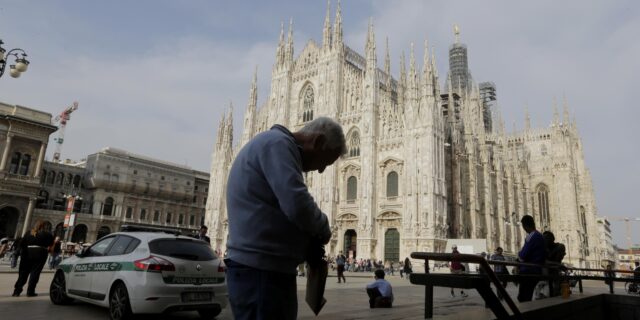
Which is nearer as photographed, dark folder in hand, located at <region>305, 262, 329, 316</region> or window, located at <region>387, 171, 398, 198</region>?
dark folder in hand, located at <region>305, 262, 329, 316</region>

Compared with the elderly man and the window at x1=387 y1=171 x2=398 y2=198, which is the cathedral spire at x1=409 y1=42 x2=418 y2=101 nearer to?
the window at x1=387 y1=171 x2=398 y2=198

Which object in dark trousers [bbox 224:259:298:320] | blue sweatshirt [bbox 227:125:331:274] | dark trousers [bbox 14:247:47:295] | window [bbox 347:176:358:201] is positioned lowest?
dark trousers [bbox 14:247:47:295]

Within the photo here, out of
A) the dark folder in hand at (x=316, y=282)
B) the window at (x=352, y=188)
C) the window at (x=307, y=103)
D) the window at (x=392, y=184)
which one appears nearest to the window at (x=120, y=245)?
the dark folder in hand at (x=316, y=282)

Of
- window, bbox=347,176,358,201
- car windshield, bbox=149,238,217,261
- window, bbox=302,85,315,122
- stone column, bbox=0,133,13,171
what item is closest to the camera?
car windshield, bbox=149,238,217,261

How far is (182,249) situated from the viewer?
6.31 m

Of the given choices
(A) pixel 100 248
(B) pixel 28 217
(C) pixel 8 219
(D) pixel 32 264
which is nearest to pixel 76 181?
(C) pixel 8 219

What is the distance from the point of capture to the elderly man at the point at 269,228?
1.98 m

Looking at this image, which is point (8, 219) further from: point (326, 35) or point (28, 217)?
point (326, 35)

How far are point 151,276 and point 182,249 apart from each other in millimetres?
670

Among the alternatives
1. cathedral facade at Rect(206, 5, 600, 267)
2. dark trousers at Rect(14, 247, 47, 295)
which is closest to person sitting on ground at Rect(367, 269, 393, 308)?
dark trousers at Rect(14, 247, 47, 295)

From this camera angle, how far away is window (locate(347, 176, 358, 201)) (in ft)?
108

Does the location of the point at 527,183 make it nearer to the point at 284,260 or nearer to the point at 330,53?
the point at 330,53

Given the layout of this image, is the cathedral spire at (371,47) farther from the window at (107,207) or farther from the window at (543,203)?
the window at (107,207)

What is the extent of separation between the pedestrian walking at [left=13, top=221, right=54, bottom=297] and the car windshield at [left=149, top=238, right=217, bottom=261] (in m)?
3.91
